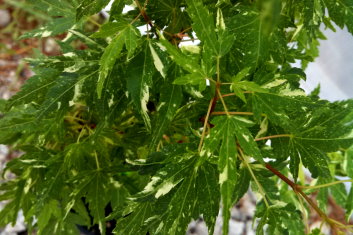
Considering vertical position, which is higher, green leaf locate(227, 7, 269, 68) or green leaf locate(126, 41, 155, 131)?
green leaf locate(227, 7, 269, 68)

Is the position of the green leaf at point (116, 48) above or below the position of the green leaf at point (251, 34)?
below

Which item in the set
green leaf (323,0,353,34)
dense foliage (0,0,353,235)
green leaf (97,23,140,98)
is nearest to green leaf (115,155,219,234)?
dense foliage (0,0,353,235)

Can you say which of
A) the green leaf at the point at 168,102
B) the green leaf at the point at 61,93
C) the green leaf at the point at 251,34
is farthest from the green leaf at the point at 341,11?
the green leaf at the point at 61,93

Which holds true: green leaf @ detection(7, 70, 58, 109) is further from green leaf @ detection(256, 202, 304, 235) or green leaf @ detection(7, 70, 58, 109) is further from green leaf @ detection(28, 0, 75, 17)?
green leaf @ detection(256, 202, 304, 235)

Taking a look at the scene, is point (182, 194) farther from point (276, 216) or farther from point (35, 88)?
point (35, 88)

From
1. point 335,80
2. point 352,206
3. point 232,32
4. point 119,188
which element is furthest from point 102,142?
point 335,80

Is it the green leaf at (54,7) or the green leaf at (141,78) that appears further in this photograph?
the green leaf at (54,7)

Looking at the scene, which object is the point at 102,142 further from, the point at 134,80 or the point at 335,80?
the point at 335,80

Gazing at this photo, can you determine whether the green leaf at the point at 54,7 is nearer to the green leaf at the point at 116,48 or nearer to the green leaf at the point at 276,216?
the green leaf at the point at 116,48
